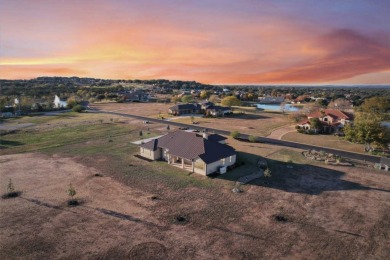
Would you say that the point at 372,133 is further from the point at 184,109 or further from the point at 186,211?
the point at 184,109

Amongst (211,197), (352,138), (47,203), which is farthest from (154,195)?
(352,138)

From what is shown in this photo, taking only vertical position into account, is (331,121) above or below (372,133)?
above

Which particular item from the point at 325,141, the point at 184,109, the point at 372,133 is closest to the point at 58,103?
the point at 184,109


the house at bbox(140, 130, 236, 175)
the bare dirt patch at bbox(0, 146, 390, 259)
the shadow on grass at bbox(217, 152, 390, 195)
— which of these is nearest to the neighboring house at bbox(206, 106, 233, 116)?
the house at bbox(140, 130, 236, 175)

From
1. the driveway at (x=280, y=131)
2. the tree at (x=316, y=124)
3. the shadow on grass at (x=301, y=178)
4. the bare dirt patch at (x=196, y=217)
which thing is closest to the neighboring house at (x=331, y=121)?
the tree at (x=316, y=124)

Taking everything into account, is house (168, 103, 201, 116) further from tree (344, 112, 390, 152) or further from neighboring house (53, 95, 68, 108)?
tree (344, 112, 390, 152)

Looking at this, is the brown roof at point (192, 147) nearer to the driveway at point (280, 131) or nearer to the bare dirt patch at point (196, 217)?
the bare dirt patch at point (196, 217)
